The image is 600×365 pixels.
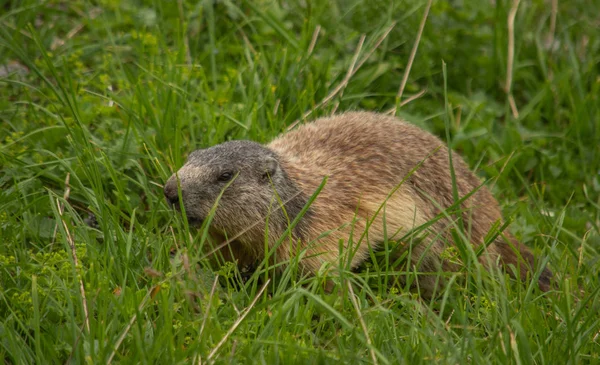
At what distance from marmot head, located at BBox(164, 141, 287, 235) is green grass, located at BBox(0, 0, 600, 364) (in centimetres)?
23

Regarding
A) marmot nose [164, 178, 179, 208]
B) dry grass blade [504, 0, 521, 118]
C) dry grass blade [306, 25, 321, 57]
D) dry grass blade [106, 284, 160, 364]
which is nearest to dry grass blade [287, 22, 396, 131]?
dry grass blade [306, 25, 321, 57]

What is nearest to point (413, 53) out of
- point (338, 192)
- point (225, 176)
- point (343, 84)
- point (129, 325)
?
point (343, 84)

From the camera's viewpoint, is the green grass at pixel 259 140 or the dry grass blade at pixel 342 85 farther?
the dry grass blade at pixel 342 85

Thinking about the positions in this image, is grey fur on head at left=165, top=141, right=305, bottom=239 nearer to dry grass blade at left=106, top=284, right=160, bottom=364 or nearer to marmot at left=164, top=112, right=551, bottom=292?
marmot at left=164, top=112, right=551, bottom=292

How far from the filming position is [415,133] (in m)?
5.26

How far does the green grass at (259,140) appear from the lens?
3613 millimetres

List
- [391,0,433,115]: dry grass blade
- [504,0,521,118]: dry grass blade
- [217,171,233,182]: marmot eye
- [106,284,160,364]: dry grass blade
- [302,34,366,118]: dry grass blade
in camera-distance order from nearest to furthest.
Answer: [106,284,160,364]: dry grass blade
[217,171,233,182]: marmot eye
[302,34,366,118]: dry grass blade
[391,0,433,115]: dry grass blade
[504,0,521,118]: dry grass blade

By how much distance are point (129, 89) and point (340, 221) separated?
202 cm

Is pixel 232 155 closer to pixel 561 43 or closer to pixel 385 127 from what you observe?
pixel 385 127

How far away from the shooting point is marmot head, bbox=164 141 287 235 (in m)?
4.39

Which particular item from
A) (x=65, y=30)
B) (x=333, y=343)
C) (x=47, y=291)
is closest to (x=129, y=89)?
(x=65, y=30)

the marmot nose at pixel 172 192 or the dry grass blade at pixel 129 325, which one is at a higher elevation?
the marmot nose at pixel 172 192

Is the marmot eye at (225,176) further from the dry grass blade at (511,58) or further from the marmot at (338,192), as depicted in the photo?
the dry grass blade at (511,58)

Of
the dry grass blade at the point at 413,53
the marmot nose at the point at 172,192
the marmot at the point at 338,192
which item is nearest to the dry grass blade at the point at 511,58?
the dry grass blade at the point at 413,53
